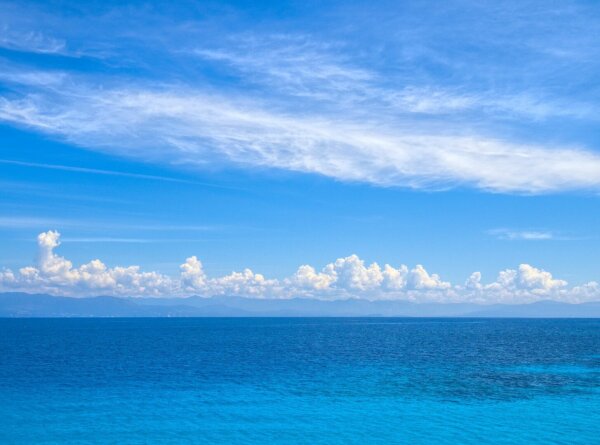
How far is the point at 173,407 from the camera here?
46.5 m

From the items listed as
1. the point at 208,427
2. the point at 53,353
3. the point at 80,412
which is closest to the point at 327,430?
the point at 208,427

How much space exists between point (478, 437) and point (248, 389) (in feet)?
82.8

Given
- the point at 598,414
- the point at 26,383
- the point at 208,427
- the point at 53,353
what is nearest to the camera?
the point at 208,427

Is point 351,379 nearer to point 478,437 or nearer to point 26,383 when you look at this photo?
point 478,437

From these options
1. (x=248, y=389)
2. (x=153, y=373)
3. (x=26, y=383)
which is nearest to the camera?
(x=248, y=389)

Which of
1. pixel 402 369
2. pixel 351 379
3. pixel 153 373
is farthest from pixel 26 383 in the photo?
pixel 402 369

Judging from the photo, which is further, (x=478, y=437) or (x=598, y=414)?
(x=598, y=414)

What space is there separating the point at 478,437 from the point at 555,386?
25.7 m

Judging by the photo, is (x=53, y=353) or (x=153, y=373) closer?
(x=153, y=373)

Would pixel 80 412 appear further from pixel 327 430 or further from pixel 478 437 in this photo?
pixel 478 437

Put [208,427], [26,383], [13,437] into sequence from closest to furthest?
[13,437]
[208,427]
[26,383]

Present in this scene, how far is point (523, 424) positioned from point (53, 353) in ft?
286

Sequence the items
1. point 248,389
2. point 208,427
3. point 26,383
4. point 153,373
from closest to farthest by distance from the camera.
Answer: point 208,427 < point 248,389 < point 26,383 < point 153,373

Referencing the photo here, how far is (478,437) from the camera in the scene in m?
38.1
